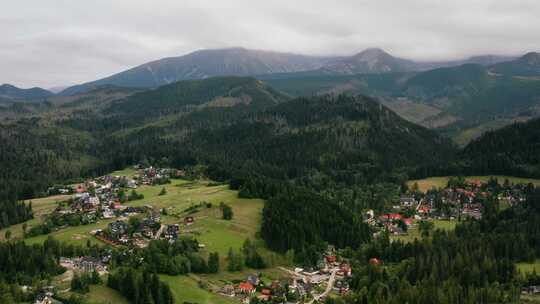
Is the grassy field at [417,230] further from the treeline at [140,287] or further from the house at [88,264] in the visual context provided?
the house at [88,264]

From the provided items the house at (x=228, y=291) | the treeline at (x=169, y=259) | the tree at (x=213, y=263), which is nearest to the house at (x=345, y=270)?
the house at (x=228, y=291)

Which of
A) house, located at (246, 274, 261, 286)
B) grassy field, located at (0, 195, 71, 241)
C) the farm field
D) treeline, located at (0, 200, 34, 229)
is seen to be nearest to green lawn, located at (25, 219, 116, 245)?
the farm field

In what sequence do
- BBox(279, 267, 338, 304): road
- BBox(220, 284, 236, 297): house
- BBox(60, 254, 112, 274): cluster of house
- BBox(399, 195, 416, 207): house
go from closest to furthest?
BBox(220, 284, 236, 297): house → BBox(279, 267, 338, 304): road → BBox(60, 254, 112, 274): cluster of house → BBox(399, 195, 416, 207): house

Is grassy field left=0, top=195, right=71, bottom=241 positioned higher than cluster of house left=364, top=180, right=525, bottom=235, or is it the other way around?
grassy field left=0, top=195, right=71, bottom=241

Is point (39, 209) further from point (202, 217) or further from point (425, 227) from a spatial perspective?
point (425, 227)

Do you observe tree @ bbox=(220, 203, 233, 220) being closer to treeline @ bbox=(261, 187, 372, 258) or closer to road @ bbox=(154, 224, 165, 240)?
treeline @ bbox=(261, 187, 372, 258)

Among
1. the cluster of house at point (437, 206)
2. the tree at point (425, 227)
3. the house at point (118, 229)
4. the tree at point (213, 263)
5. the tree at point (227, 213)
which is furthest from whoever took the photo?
the cluster of house at point (437, 206)

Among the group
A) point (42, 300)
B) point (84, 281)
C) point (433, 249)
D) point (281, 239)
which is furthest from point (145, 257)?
point (433, 249)
